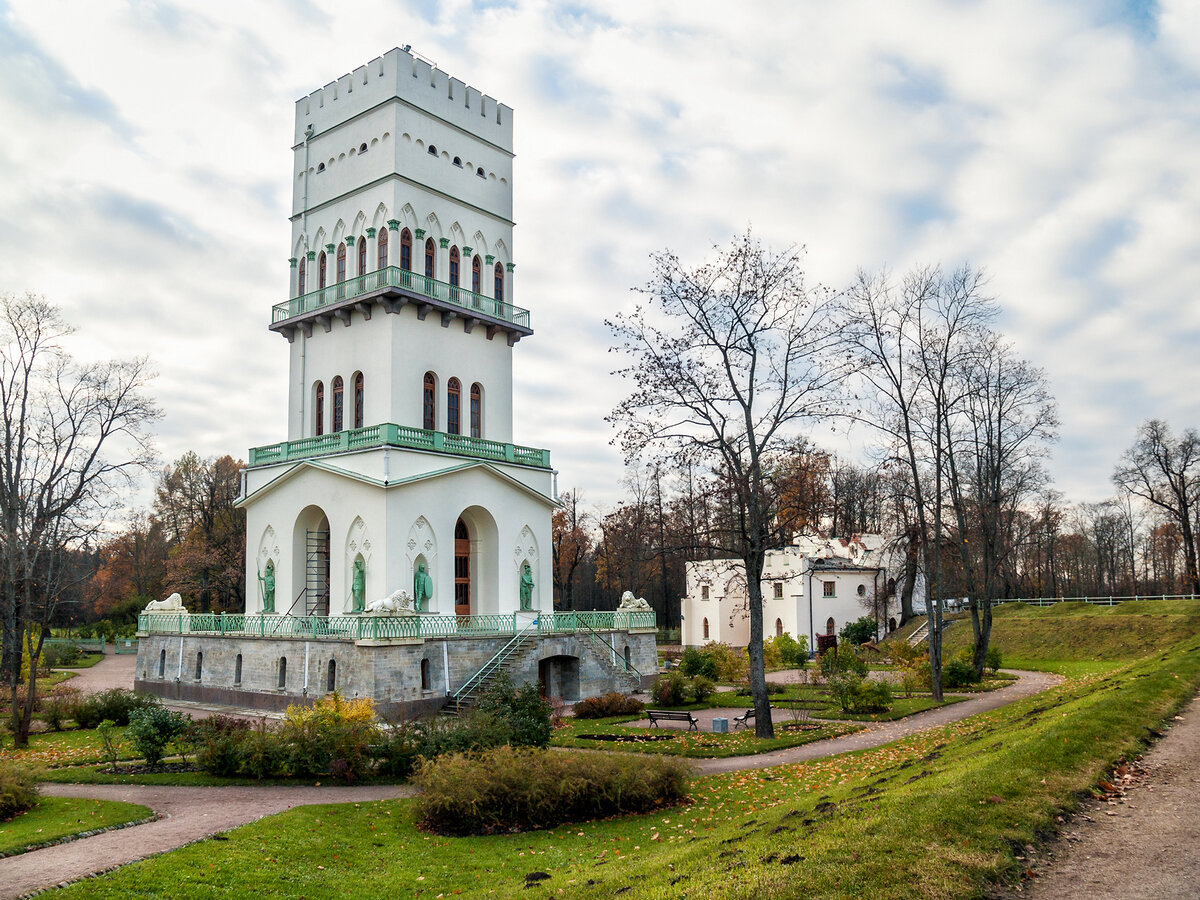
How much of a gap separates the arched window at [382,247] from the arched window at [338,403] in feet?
14.9

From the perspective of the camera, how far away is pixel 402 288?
31.1m

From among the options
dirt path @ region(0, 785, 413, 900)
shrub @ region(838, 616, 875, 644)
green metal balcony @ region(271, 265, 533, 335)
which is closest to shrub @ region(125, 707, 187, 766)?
dirt path @ region(0, 785, 413, 900)

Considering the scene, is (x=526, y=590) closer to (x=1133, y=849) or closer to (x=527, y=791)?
(x=527, y=791)

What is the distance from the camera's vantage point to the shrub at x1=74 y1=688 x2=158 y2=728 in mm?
24312

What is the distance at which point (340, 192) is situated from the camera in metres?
34.2

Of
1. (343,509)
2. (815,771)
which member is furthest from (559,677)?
(815,771)

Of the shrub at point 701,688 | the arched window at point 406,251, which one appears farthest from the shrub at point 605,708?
the arched window at point 406,251

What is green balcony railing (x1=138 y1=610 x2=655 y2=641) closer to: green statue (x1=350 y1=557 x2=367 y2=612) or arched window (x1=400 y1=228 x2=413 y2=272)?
green statue (x1=350 y1=557 x2=367 y2=612)

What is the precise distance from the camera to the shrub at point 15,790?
12789 millimetres

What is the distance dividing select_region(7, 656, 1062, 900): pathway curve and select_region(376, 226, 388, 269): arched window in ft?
65.7

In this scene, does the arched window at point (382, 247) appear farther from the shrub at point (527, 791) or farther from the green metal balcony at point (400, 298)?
the shrub at point (527, 791)

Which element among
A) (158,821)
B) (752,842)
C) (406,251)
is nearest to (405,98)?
(406,251)

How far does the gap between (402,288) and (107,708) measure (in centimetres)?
1600

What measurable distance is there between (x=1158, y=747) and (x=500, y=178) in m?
30.9
